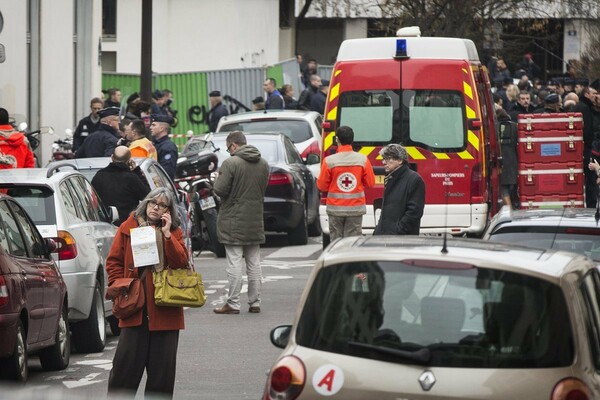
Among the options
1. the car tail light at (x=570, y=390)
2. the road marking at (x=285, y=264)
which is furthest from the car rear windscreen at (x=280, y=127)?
the car tail light at (x=570, y=390)

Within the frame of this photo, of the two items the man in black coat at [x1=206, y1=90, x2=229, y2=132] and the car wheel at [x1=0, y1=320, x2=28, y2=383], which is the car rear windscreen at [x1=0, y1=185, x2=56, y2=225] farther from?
the man in black coat at [x1=206, y1=90, x2=229, y2=132]

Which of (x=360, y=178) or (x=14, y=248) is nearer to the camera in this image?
(x=14, y=248)

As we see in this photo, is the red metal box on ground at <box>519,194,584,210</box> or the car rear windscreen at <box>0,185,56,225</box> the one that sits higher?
the car rear windscreen at <box>0,185,56,225</box>

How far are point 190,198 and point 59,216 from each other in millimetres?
7969

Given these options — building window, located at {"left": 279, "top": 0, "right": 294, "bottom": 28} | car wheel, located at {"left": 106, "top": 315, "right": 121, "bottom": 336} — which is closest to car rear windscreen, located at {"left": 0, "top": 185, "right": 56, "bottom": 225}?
car wheel, located at {"left": 106, "top": 315, "right": 121, "bottom": 336}

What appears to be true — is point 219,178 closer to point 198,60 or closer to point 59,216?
point 59,216

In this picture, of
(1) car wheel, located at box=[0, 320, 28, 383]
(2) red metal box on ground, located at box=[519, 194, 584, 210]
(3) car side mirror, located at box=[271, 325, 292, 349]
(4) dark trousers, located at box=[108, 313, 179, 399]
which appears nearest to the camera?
(3) car side mirror, located at box=[271, 325, 292, 349]

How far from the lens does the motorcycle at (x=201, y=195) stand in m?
19.8

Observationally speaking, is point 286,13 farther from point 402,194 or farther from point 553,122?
point 402,194

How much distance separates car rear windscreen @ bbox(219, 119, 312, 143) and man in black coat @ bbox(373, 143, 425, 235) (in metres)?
10.8

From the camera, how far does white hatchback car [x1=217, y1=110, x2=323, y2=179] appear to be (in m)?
24.3

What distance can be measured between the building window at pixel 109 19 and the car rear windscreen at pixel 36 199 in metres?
36.7

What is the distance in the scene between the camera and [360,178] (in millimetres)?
15484

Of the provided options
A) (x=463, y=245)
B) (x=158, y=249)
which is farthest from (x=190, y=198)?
(x=463, y=245)
